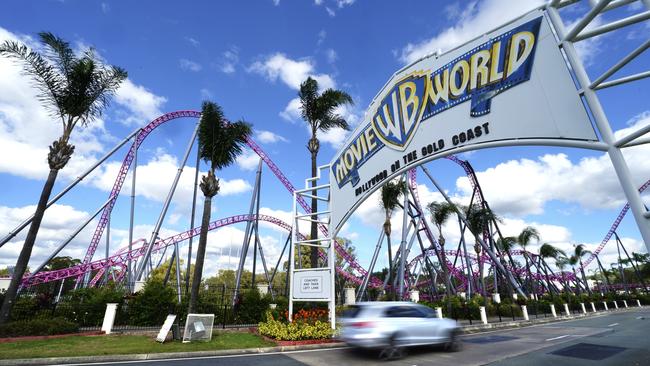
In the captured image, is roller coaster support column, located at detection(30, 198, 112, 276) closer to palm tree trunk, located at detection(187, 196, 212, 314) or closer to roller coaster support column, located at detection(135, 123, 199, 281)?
roller coaster support column, located at detection(135, 123, 199, 281)

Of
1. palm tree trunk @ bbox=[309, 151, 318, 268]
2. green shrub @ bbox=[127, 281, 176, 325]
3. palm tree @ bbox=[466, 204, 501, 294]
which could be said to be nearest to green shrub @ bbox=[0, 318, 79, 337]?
green shrub @ bbox=[127, 281, 176, 325]

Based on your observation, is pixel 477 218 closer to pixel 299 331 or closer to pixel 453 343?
pixel 453 343

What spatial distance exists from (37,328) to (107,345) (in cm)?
397

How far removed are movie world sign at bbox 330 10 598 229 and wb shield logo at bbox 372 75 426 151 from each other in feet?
0.11

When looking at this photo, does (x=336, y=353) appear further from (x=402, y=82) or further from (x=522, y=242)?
(x=522, y=242)

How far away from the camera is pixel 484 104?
8094mm

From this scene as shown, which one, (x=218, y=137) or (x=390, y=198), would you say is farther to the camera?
(x=390, y=198)

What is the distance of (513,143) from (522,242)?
45.2 meters

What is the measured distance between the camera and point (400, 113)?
11.5 metres

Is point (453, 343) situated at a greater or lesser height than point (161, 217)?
lesser

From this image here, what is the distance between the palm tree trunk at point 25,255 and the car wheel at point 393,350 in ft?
43.0

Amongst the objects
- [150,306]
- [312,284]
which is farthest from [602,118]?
[150,306]

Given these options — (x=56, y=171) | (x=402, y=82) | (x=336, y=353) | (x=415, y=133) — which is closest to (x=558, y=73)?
(x=415, y=133)

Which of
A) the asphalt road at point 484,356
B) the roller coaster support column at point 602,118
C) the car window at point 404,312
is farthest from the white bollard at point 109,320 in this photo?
the roller coaster support column at point 602,118
